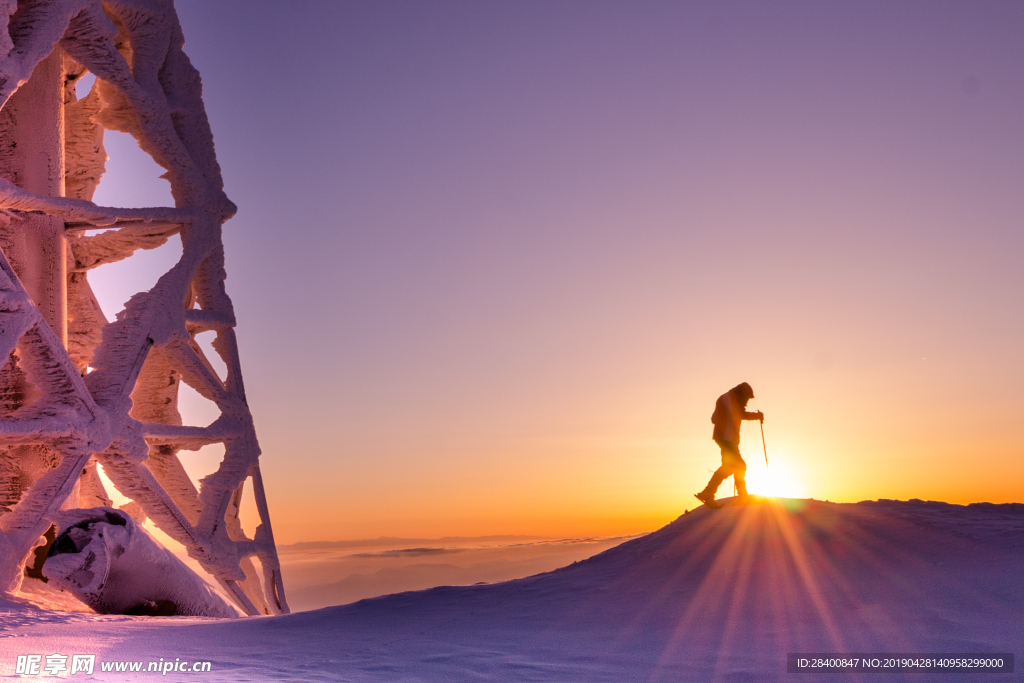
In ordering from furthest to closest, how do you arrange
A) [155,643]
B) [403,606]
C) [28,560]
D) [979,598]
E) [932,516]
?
[28,560], [932,516], [403,606], [979,598], [155,643]

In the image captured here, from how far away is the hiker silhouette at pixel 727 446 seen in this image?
34.6 feet

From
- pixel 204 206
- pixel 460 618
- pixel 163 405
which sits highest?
pixel 204 206

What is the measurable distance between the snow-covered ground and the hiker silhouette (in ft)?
3.12

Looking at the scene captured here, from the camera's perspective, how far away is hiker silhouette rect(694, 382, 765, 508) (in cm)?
1055

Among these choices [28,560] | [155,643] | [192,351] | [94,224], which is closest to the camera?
[155,643]

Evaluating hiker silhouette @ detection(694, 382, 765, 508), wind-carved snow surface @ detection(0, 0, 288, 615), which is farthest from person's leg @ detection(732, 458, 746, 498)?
wind-carved snow surface @ detection(0, 0, 288, 615)

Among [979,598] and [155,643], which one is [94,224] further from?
[979,598]

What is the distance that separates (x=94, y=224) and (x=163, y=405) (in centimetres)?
380

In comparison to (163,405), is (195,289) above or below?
above

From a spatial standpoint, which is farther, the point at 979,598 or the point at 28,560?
the point at 28,560

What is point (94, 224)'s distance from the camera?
39.4 ft

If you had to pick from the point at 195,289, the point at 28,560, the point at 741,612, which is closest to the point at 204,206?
the point at 195,289

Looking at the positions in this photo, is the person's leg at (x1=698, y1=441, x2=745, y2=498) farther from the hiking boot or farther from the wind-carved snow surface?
the wind-carved snow surface

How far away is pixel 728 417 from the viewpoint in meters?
10.6
